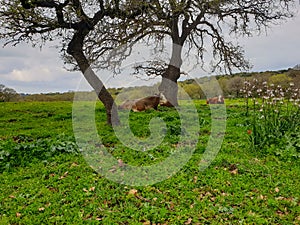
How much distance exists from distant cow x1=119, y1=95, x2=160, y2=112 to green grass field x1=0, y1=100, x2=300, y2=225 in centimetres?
793

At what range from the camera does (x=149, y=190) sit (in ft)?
19.4

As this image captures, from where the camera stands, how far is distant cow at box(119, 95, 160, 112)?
16.8 metres

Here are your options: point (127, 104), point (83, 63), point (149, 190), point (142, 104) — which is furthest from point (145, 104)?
point (149, 190)

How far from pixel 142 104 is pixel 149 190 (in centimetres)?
1112

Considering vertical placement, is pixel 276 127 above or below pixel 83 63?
below

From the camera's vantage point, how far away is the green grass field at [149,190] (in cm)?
506

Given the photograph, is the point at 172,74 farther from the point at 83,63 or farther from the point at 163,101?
the point at 83,63

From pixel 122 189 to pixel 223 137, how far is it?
201 inches

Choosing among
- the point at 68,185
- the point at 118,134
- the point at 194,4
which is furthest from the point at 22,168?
the point at 194,4

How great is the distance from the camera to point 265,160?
7578 millimetres

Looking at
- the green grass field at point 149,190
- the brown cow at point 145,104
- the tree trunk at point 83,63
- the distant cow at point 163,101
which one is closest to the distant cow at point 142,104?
the brown cow at point 145,104

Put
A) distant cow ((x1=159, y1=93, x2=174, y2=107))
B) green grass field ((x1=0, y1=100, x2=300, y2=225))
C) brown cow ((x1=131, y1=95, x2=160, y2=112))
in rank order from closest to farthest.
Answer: green grass field ((x1=0, y1=100, x2=300, y2=225)), brown cow ((x1=131, y1=95, x2=160, y2=112)), distant cow ((x1=159, y1=93, x2=174, y2=107))

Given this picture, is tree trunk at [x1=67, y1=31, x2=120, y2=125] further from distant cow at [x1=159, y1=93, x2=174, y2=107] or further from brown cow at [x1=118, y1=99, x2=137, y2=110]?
distant cow at [x1=159, y1=93, x2=174, y2=107]

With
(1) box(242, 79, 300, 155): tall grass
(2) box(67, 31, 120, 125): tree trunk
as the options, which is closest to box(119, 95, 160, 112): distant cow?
Answer: (2) box(67, 31, 120, 125): tree trunk
